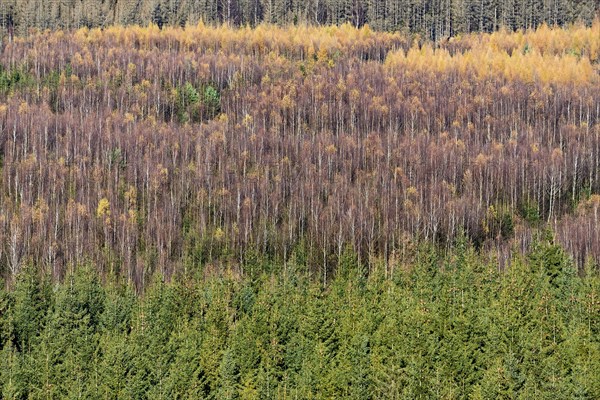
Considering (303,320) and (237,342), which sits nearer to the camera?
(237,342)

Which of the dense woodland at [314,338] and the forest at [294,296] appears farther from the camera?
the forest at [294,296]

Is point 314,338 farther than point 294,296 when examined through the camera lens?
No

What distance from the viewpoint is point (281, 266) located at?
561 ft

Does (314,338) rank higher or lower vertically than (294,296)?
higher

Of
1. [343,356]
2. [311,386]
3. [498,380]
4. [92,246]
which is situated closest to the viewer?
[498,380]

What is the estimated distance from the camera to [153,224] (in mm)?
183000

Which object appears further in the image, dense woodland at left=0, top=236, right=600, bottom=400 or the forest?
the forest

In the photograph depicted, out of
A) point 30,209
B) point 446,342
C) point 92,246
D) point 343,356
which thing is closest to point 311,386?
point 343,356

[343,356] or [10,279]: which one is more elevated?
[343,356]

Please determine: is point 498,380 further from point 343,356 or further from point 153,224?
point 153,224

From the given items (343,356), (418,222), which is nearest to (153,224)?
(418,222)

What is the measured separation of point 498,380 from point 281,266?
90.8 metres

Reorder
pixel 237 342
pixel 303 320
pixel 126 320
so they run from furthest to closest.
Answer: pixel 126 320
pixel 303 320
pixel 237 342

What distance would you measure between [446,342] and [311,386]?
44.8 feet
